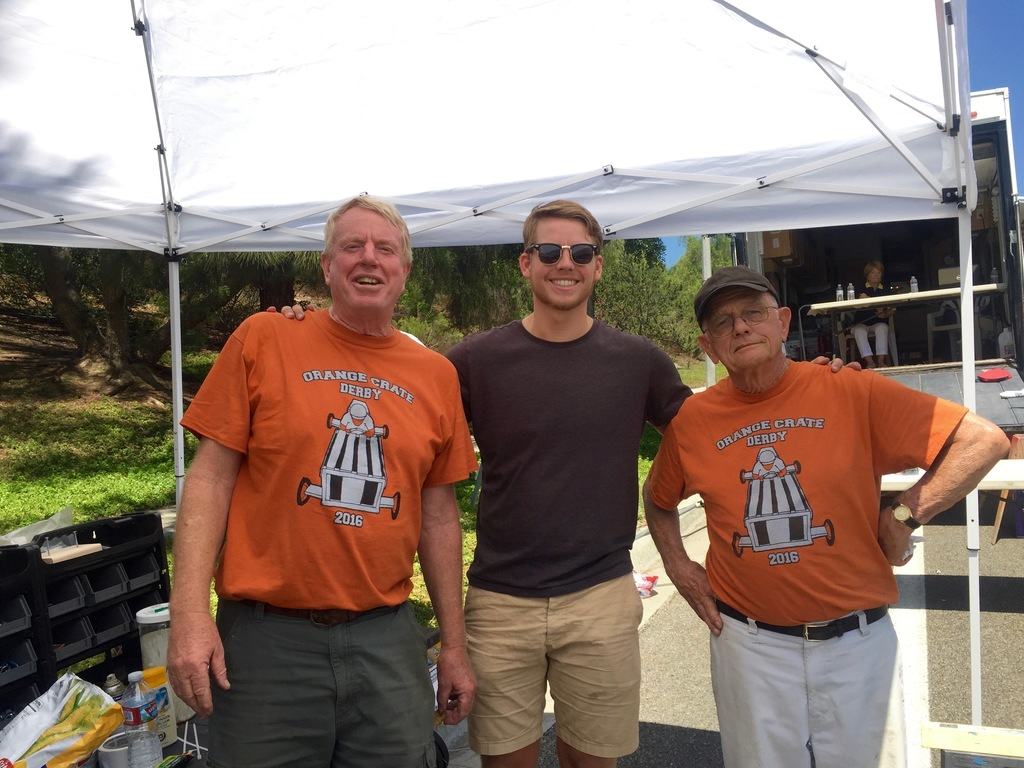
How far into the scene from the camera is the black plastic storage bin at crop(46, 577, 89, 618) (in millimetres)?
3211

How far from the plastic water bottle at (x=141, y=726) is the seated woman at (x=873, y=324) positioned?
696cm

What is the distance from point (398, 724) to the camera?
76.2 inches

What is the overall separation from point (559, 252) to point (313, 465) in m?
1.01

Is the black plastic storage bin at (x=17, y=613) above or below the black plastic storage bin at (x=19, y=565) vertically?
below

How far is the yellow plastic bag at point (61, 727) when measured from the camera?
259 cm

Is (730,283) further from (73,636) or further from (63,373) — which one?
(63,373)

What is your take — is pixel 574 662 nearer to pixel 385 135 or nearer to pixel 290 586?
pixel 290 586

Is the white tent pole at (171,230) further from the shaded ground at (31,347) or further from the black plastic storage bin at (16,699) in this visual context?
the shaded ground at (31,347)

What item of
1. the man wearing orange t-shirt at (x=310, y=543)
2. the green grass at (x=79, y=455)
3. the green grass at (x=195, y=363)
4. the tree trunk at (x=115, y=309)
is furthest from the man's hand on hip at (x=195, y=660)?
the green grass at (x=195, y=363)

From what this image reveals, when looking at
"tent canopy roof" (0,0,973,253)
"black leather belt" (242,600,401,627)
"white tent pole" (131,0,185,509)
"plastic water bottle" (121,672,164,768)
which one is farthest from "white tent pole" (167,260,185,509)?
"black leather belt" (242,600,401,627)

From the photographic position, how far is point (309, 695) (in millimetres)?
1836

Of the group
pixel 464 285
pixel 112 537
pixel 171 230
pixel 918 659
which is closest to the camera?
pixel 112 537

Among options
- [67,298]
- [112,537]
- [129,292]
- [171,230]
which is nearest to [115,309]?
[67,298]

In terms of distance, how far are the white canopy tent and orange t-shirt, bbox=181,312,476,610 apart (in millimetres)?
1948
